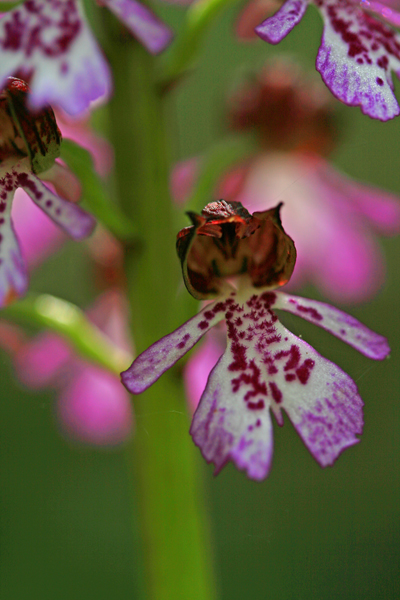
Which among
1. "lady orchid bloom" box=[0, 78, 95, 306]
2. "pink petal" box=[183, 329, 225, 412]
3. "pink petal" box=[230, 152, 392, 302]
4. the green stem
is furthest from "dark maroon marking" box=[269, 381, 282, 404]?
"pink petal" box=[230, 152, 392, 302]

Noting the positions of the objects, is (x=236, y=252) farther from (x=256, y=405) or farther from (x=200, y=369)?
(x=200, y=369)

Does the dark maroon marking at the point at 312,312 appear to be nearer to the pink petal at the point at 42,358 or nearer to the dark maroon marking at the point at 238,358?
the dark maroon marking at the point at 238,358

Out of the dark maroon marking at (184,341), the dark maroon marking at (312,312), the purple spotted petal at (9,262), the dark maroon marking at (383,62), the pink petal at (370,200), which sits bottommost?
the dark maroon marking at (184,341)

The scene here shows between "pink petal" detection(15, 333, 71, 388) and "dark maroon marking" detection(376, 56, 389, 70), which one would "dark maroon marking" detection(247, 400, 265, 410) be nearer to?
"dark maroon marking" detection(376, 56, 389, 70)

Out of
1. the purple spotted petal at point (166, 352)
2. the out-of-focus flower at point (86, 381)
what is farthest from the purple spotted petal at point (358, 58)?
the out-of-focus flower at point (86, 381)

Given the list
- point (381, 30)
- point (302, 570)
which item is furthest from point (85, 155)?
point (302, 570)

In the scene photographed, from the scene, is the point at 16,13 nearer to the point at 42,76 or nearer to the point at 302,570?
the point at 42,76
